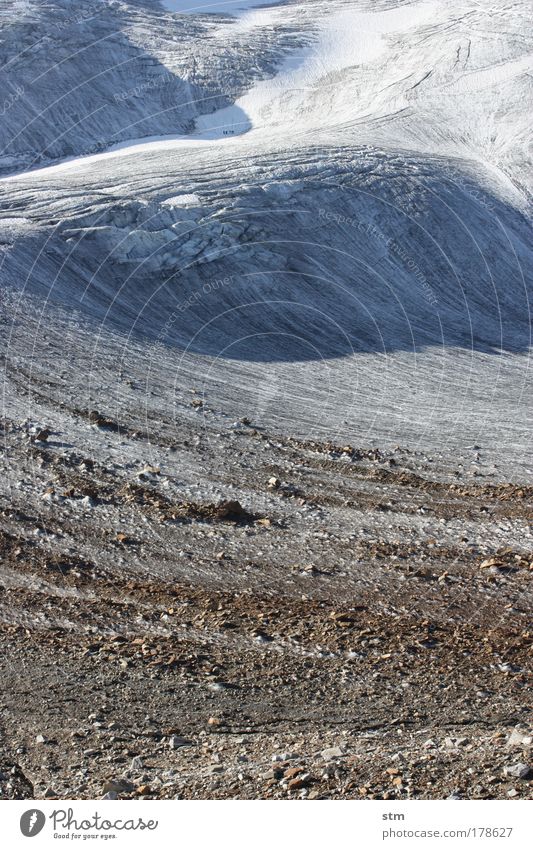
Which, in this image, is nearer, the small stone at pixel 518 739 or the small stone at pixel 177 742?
the small stone at pixel 518 739

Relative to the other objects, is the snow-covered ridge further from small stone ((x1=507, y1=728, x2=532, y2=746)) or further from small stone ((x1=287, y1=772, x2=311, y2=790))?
small stone ((x1=287, y1=772, x2=311, y2=790))

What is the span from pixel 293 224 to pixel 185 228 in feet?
18.4

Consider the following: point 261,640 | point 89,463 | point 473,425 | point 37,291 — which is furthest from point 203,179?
point 261,640

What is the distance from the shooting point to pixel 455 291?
39219 millimetres

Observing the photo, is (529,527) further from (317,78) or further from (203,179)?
(317,78)
